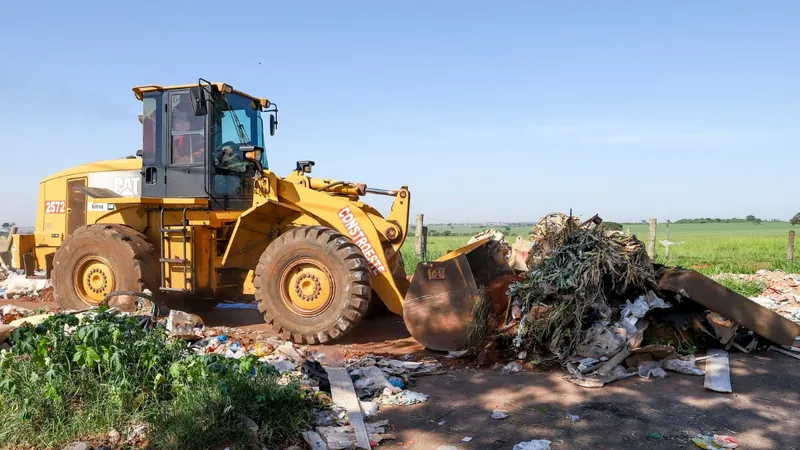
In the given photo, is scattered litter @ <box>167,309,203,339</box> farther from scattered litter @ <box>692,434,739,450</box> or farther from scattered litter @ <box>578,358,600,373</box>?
scattered litter @ <box>692,434,739,450</box>

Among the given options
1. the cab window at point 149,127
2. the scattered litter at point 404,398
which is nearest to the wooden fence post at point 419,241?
the cab window at point 149,127

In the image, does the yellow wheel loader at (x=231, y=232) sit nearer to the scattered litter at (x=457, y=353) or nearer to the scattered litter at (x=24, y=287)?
the scattered litter at (x=457, y=353)

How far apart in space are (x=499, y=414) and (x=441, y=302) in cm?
187

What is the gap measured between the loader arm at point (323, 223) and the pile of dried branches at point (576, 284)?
61.5 inches

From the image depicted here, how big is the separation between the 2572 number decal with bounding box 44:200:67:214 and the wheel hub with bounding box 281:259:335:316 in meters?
4.35

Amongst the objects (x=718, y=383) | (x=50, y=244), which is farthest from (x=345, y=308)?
(x=50, y=244)

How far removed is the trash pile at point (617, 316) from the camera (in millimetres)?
5645

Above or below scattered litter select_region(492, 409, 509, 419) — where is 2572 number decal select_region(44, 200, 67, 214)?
above

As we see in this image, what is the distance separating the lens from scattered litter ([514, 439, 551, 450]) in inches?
158

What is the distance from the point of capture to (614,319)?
19.5 feet

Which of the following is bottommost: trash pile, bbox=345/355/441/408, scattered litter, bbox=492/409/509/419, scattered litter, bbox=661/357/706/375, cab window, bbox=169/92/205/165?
scattered litter, bbox=492/409/509/419

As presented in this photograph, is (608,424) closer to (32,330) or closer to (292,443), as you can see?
(292,443)

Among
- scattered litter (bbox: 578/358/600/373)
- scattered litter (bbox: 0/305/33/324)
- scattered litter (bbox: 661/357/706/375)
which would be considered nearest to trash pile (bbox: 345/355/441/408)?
scattered litter (bbox: 578/358/600/373)

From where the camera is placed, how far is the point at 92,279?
8062 mm
